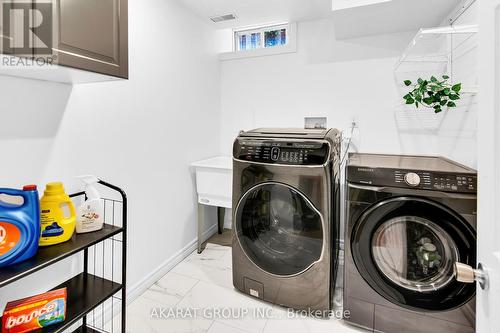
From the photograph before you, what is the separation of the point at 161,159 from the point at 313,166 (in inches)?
46.3

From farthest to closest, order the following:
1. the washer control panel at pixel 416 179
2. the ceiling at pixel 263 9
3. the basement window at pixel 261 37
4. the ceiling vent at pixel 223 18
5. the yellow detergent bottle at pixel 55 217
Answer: the basement window at pixel 261 37
the ceiling vent at pixel 223 18
the ceiling at pixel 263 9
the washer control panel at pixel 416 179
the yellow detergent bottle at pixel 55 217

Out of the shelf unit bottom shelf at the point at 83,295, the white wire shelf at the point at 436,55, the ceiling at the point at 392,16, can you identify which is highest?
the ceiling at the point at 392,16

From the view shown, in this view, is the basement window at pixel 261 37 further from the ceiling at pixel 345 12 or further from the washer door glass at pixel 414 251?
the washer door glass at pixel 414 251

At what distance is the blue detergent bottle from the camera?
886 millimetres

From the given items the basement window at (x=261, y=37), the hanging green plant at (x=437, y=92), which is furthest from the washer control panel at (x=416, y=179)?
the basement window at (x=261, y=37)

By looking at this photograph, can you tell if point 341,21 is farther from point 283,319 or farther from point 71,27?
point 283,319

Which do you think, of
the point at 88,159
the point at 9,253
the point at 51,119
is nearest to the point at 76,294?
the point at 9,253

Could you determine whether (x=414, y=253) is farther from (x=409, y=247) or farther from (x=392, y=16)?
(x=392, y=16)

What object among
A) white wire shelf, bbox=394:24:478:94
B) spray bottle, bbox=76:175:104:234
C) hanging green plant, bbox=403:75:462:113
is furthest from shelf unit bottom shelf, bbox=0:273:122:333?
white wire shelf, bbox=394:24:478:94

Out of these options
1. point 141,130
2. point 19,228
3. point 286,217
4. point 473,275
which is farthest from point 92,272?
point 473,275

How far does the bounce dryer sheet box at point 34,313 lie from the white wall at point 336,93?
207 cm

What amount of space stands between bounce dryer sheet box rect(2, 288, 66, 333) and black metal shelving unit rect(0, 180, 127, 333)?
32 millimetres

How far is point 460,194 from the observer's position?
129 centimetres

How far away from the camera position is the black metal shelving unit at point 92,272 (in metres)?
0.96
